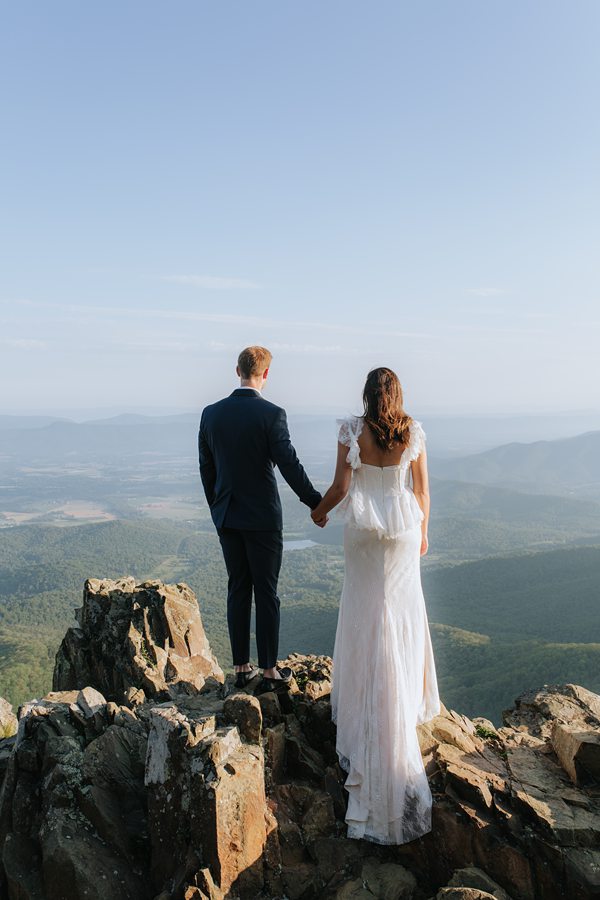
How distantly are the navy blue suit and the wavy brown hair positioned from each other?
1.15 metres

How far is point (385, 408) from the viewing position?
718 cm

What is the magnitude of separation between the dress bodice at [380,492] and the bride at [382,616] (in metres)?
0.01

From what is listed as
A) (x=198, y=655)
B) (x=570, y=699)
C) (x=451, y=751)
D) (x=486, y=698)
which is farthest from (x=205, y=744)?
(x=486, y=698)

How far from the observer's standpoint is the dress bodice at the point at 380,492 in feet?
24.2

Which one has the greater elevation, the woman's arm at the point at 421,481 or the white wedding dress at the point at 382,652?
the woman's arm at the point at 421,481

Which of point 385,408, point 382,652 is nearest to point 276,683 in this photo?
point 382,652

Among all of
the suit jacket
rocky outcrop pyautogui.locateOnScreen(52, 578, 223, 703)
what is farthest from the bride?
rocky outcrop pyautogui.locateOnScreen(52, 578, 223, 703)

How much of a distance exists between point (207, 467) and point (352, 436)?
2256 millimetres

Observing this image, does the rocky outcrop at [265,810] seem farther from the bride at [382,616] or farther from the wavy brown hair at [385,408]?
the wavy brown hair at [385,408]

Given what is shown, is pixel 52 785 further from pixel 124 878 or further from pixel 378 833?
pixel 378 833

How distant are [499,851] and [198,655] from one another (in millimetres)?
9626

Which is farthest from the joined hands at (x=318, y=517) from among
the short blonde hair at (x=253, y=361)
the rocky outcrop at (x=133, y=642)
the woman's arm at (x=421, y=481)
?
the rocky outcrop at (x=133, y=642)

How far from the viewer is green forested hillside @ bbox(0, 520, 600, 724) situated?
53.8m

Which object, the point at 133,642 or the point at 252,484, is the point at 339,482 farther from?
the point at 133,642
